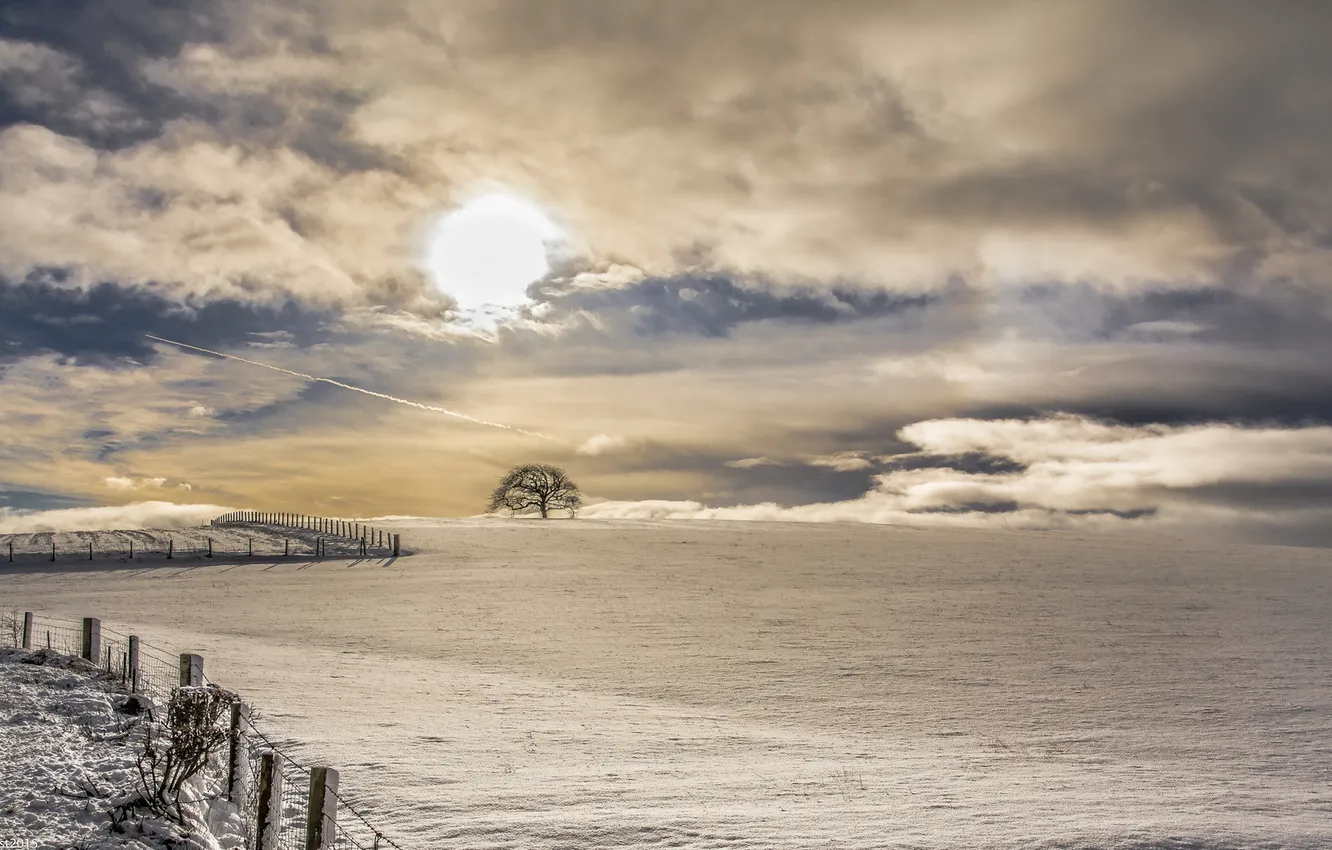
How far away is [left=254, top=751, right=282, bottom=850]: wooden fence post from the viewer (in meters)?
9.70

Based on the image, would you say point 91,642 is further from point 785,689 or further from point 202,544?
point 202,544

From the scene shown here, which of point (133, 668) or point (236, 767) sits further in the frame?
point (133, 668)

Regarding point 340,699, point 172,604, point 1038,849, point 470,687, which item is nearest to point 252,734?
point 340,699

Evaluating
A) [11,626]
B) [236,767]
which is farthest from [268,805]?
[11,626]

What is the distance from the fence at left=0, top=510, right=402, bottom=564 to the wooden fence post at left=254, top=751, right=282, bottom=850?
41.9 meters

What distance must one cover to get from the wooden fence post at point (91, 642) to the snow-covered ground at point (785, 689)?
260 cm

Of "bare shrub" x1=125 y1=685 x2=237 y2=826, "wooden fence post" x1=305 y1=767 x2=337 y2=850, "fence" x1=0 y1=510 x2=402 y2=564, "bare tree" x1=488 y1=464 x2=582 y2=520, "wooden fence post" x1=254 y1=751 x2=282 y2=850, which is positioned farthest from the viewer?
"bare tree" x1=488 y1=464 x2=582 y2=520

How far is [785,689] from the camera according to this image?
71.4 ft

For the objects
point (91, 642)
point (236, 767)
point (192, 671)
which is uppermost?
point (192, 671)

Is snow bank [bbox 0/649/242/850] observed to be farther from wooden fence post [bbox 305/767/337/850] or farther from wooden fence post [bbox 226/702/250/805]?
wooden fence post [bbox 305/767/337/850]

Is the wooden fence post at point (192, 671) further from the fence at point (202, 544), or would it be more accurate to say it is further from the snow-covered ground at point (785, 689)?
the fence at point (202, 544)

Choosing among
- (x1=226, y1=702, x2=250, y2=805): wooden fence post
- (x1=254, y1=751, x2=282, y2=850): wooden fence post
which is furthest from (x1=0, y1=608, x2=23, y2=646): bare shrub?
(x1=254, y1=751, x2=282, y2=850): wooden fence post

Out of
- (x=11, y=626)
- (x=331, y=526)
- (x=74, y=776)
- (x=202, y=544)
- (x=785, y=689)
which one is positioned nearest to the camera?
(x=74, y=776)

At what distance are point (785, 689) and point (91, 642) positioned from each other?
1402cm
